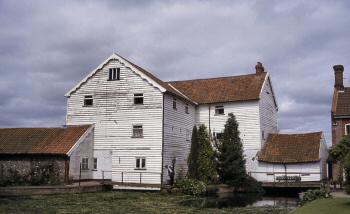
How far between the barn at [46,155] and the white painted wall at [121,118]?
1192 millimetres

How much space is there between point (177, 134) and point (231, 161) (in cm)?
556

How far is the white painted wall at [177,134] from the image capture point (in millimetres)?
38375

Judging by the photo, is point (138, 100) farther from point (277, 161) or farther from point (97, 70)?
point (277, 161)

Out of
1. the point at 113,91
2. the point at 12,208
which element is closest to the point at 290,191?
the point at 113,91

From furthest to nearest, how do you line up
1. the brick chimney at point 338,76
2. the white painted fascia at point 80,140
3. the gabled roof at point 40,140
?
the brick chimney at point 338,76 < the gabled roof at point 40,140 < the white painted fascia at point 80,140

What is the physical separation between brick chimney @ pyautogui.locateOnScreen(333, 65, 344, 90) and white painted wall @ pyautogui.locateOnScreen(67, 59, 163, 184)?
19.6 meters

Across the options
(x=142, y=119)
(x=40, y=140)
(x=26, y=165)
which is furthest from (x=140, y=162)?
(x=26, y=165)

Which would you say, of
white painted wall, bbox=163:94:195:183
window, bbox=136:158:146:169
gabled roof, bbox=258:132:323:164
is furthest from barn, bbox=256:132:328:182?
window, bbox=136:158:146:169

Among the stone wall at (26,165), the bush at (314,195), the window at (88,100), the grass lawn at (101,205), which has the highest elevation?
the window at (88,100)

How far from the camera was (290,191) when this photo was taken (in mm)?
40188

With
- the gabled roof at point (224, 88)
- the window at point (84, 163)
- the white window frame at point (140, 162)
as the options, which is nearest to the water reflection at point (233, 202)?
the white window frame at point (140, 162)

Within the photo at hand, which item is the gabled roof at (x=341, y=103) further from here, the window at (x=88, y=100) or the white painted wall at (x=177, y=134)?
the window at (x=88, y=100)

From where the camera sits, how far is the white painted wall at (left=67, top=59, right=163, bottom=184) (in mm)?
37906

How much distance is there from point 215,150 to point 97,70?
42.8 feet
